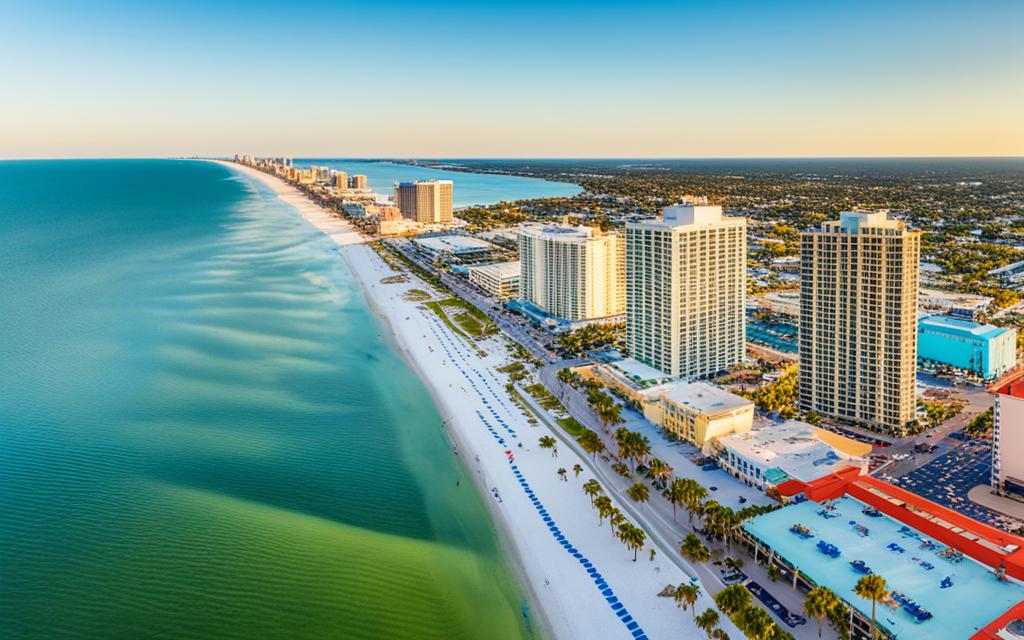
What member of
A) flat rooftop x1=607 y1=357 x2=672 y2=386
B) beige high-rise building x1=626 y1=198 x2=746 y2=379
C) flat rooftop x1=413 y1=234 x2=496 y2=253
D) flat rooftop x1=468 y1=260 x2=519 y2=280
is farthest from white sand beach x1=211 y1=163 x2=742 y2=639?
flat rooftop x1=413 y1=234 x2=496 y2=253

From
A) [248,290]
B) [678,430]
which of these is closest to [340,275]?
[248,290]

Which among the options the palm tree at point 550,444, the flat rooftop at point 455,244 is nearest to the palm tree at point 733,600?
the palm tree at point 550,444

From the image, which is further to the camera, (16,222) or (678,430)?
(16,222)

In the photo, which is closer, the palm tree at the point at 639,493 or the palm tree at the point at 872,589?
the palm tree at the point at 872,589

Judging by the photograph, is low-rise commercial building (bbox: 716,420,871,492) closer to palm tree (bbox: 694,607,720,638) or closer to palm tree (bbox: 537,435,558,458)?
palm tree (bbox: 537,435,558,458)

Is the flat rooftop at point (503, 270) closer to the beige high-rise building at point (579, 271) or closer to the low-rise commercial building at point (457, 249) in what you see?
the beige high-rise building at point (579, 271)

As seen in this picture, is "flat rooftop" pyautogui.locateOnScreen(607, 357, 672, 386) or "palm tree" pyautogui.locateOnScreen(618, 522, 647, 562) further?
"flat rooftop" pyautogui.locateOnScreen(607, 357, 672, 386)

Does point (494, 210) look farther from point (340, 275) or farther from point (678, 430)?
point (678, 430)
